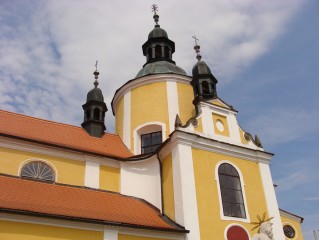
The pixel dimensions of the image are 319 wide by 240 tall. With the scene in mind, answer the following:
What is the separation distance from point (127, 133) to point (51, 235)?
25.3 ft

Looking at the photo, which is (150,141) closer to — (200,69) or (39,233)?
(200,69)

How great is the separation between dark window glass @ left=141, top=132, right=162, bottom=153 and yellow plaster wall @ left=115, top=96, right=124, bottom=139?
→ 131 centimetres

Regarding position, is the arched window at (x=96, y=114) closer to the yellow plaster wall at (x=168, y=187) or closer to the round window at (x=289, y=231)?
the yellow plaster wall at (x=168, y=187)

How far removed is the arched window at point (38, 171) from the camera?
13266 mm

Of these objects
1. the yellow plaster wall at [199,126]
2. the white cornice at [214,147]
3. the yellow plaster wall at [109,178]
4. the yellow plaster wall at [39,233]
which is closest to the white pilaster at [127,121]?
the yellow plaster wall at [109,178]

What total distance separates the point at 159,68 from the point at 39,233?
11.1 metres

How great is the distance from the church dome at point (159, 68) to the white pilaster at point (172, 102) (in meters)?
1.17

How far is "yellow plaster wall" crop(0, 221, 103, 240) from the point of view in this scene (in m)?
9.62

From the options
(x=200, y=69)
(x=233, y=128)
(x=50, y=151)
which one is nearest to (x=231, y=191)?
(x=233, y=128)

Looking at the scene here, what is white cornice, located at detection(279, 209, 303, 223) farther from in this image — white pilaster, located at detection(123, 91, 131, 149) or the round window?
white pilaster, located at detection(123, 91, 131, 149)

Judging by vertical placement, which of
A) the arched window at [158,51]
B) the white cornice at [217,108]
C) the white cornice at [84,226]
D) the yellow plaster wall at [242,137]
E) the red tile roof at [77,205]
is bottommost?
the white cornice at [84,226]

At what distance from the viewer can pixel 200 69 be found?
17.1 meters

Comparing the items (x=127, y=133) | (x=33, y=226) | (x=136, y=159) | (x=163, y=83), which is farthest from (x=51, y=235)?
(x=163, y=83)

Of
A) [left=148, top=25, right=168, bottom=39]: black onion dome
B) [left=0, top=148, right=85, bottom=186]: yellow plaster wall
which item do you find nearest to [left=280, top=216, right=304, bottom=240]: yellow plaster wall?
[left=0, top=148, right=85, bottom=186]: yellow plaster wall
